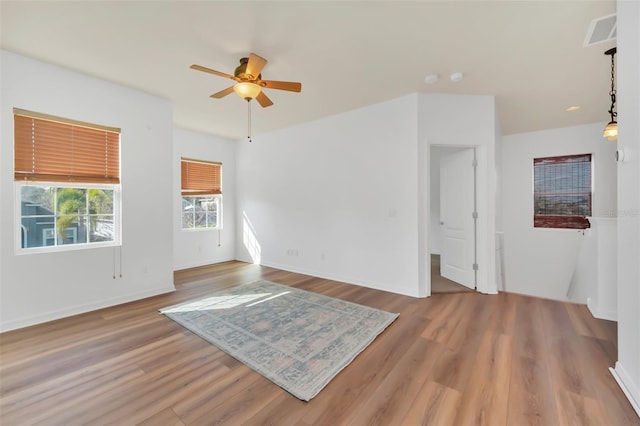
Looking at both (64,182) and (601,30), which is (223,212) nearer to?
(64,182)

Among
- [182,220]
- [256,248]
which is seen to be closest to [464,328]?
[256,248]

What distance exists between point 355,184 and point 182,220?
3.69 meters

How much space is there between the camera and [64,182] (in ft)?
10.3

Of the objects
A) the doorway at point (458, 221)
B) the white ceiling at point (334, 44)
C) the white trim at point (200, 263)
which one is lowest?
the white trim at point (200, 263)

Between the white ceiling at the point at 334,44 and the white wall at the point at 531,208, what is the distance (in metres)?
1.64

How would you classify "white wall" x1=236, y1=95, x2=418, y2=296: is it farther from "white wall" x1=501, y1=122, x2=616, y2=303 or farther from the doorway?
"white wall" x1=501, y1=122, x2=616, y2=303

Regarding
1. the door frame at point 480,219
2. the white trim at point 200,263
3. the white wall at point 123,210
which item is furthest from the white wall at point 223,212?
the door frame at point 480,219

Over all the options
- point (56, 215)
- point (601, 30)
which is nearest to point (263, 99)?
point (56, 215)

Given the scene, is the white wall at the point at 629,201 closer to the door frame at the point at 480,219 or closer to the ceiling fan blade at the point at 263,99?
the door frame at the point at 480,219

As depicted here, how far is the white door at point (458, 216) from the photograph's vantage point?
4027mm

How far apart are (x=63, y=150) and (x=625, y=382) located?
5.69 metres

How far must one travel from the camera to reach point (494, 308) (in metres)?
3.30

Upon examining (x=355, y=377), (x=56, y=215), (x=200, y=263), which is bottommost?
(x=355, y=377)

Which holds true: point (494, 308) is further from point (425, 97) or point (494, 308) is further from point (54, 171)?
point (54, 171)
